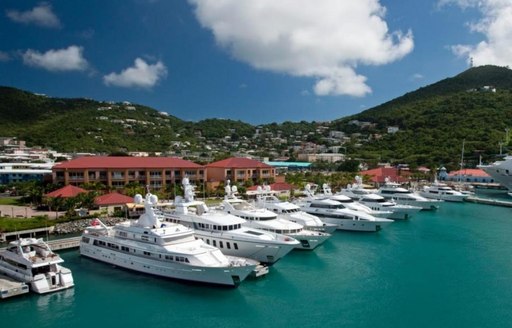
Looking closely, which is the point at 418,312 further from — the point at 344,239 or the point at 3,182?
the point at 3,182

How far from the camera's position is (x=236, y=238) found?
2780cm

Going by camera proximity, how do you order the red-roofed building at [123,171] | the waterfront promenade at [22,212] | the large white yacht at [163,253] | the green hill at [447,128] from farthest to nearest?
the green hill at [447,128]
the red-roofed building at [123,171]
the waterfront promenade at [22,212]
the large white yacht at [163,253]

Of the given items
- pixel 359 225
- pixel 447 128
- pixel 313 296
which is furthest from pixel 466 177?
pixel 313 296

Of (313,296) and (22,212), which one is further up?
(22,212)

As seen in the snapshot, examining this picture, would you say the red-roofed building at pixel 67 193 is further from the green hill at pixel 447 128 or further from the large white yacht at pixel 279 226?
the green hill at pixel 447 128

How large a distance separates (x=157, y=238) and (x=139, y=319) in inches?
250

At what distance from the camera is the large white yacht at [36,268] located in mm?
22969

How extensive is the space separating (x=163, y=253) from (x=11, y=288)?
28.9ft

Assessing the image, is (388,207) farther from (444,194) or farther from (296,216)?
(444,194)

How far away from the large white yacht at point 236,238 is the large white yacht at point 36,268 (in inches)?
382

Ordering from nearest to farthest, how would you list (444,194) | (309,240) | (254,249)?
(254,249), (309,240), (444,194)

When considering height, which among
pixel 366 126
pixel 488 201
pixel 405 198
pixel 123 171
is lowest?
pixel 488 201

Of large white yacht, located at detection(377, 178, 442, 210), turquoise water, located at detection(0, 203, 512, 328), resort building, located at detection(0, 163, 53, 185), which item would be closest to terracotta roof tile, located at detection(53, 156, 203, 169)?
resort building, located at detection(0, 163, 53, 185)

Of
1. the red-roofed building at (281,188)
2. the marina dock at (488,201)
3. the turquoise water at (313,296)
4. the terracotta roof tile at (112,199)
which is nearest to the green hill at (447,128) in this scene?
the marina dock at (488,201)
